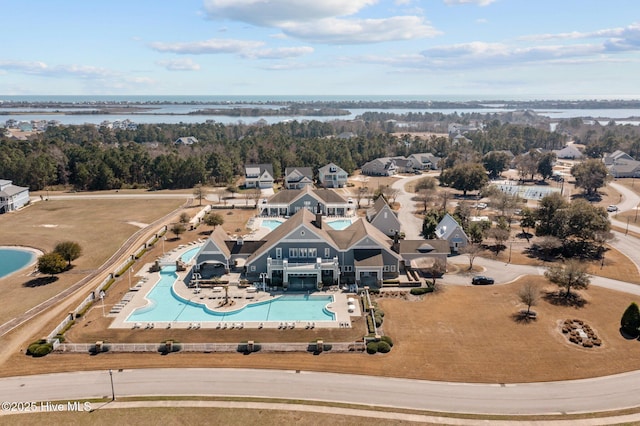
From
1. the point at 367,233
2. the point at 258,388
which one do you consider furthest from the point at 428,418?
the point at 367,233

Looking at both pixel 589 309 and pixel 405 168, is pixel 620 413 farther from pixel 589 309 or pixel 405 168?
pixel 405 168

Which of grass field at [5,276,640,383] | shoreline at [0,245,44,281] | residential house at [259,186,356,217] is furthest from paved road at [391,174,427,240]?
shoreline at [0,245,44,281]

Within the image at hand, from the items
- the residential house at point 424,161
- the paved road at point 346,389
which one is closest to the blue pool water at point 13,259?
the paved road at point 346,389

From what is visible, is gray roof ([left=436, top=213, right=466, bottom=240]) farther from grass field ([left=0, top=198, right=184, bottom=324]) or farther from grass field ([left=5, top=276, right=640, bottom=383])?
grass field ([left=0, top=198, right=184, bottom=324])

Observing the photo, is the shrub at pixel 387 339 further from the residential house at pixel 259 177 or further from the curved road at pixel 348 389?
the residential house at pixel 259 177

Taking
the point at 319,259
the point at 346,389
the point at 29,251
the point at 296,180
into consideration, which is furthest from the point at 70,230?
the point at 346,389
